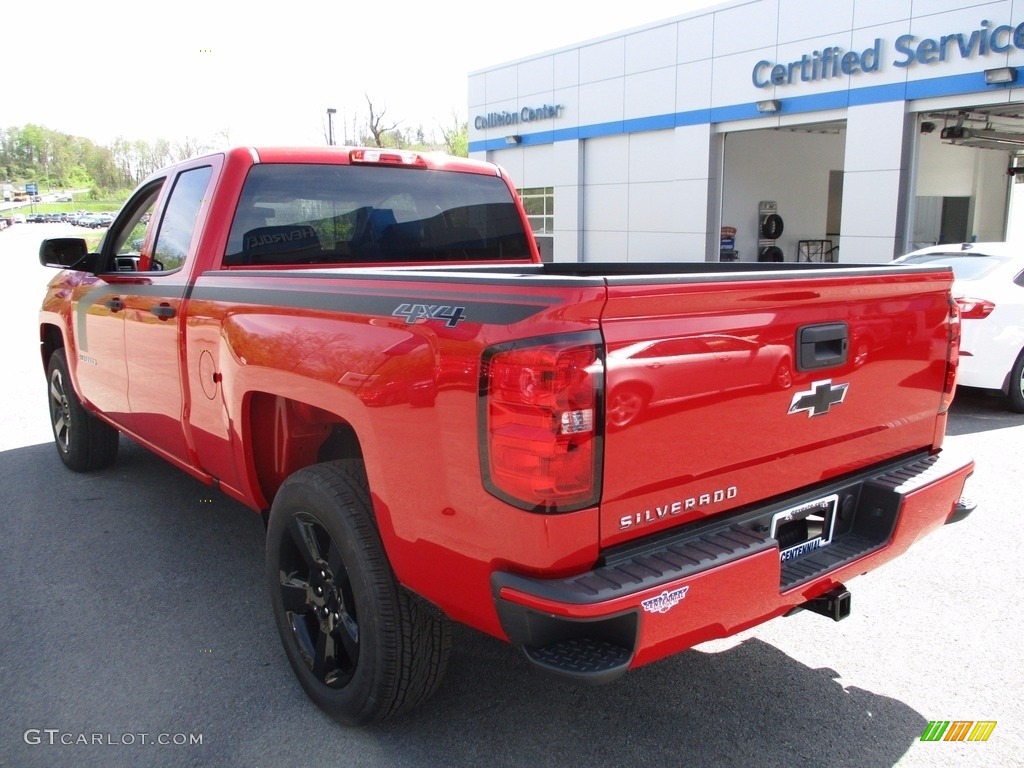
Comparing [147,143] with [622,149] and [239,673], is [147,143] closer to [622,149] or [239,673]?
[622,149]

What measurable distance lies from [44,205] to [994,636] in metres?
138

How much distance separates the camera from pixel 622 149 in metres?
21.0

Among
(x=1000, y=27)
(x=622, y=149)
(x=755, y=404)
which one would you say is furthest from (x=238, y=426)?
(x=622, y=149)

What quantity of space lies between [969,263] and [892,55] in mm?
8700

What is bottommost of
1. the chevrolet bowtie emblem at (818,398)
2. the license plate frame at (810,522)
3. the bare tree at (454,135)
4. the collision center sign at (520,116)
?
the license plate frame at (810,522)

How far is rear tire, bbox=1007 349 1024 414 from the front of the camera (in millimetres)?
7676

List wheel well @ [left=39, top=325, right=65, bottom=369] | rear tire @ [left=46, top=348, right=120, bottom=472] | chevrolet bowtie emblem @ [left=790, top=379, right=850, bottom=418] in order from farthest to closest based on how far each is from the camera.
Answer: wheel well @ [left=39, top=325, right=65, bottom=369]
rear tire @ [left=46, top=348, right=120, bottom=472]
chevrolet bowtie emblem @ [left=790, top=379, right=850, bottom=418]

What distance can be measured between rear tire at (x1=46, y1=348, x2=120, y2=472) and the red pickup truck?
2.16 metres

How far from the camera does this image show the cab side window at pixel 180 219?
13.4 feet

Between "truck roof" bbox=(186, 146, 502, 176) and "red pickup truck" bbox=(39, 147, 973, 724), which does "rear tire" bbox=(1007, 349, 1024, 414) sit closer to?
"red pickup truck" bbox=(39, 147, 973, 724)

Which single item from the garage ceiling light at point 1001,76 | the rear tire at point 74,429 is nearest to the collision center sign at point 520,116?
the garage ceiling light at point 1001,76

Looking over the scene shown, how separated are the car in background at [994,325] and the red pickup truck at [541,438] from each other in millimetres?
4854

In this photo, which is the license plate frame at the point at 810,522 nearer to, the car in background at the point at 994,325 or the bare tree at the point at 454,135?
the car in background at the point at 994,325

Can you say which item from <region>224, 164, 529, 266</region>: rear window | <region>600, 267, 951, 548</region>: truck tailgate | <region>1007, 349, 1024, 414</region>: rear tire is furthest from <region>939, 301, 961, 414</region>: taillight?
<region>1007, 349, 1024, 414</region>: rear tire
